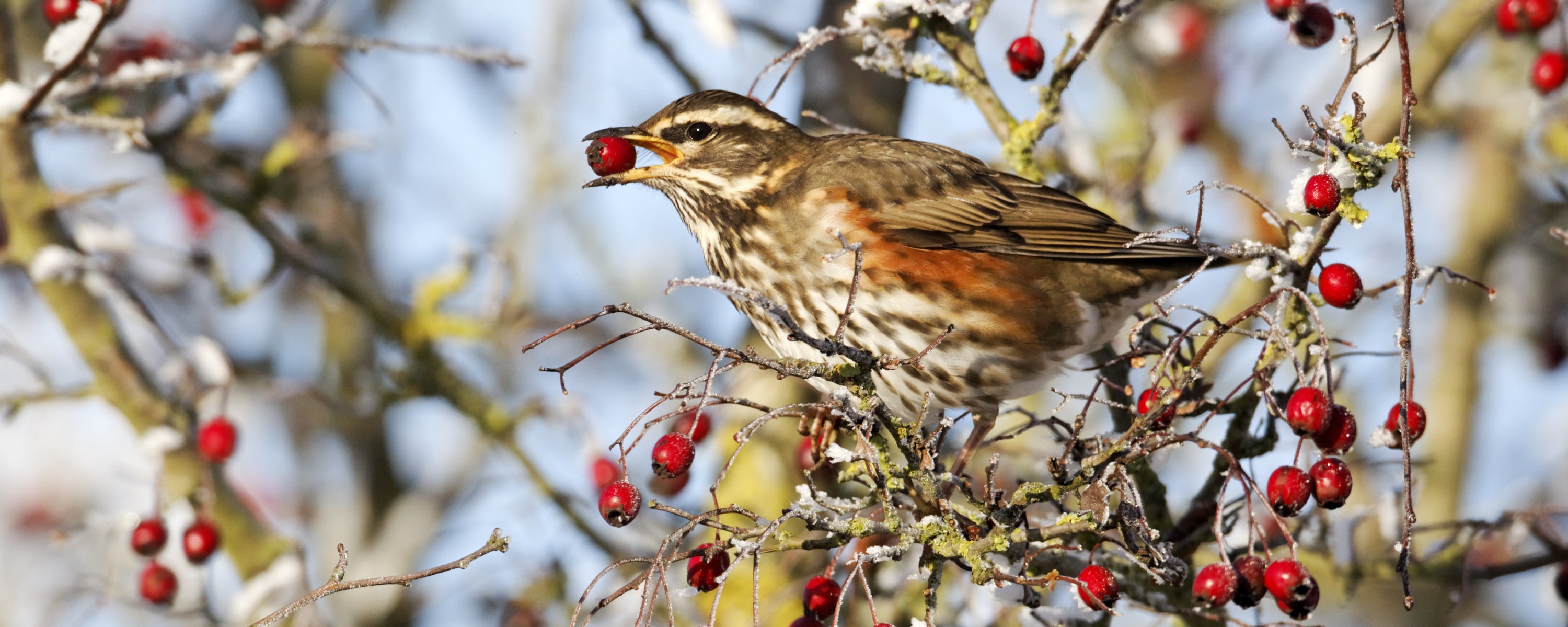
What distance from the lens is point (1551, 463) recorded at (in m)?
7.22

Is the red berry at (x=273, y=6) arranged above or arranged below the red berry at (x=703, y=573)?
above

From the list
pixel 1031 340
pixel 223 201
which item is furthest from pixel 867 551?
pixel 223 201

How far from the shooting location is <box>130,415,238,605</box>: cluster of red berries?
4.58 metres

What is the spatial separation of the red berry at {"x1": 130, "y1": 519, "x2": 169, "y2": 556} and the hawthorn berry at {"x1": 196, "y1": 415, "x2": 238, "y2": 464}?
314 mm

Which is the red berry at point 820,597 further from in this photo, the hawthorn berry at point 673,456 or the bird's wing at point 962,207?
the bird's wing at point 962,207

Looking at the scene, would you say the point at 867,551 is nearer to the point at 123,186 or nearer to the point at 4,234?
the point at 123,186

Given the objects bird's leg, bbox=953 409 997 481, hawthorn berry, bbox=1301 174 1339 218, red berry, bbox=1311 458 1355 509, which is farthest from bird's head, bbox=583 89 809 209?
red berry, bbox=1311 458 1355 509

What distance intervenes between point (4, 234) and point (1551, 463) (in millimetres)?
7626

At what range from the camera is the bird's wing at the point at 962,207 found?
422 centimetres

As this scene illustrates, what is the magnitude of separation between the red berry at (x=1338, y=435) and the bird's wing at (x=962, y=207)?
4.65 feet

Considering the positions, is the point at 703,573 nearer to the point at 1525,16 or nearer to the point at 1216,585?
the point at 1216,585

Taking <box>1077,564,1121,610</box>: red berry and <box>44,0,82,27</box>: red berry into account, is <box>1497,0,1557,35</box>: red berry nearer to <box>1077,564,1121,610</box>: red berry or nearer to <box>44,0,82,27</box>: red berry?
<box>1077,564,1121,610</box>: red berry

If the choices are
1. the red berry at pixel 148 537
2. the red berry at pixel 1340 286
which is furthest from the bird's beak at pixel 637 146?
the red berry at pixel 1340 286

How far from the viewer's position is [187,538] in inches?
184
